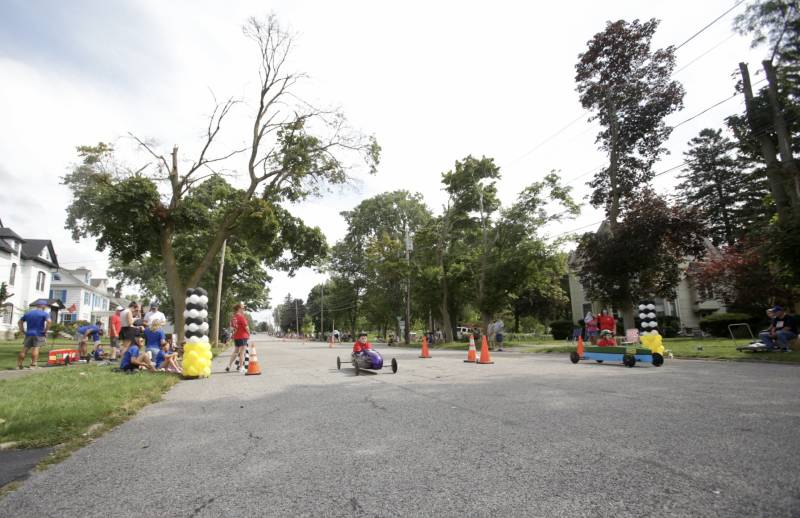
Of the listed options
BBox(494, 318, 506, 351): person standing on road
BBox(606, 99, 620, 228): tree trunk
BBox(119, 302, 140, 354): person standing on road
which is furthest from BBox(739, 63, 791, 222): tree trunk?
BBox(119, 302, 140, 354): person standing on road

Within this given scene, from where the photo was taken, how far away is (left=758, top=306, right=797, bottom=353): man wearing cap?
566 inches

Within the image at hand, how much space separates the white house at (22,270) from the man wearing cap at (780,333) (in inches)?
1594

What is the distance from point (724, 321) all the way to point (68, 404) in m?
34.3

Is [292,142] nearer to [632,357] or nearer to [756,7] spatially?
[632,357]

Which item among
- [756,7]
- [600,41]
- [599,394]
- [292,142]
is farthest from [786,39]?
[292,142]

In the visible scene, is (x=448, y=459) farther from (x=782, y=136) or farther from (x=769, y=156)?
(x=769, y=156)

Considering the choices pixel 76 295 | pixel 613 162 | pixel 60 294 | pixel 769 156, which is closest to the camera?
pixel 769 156

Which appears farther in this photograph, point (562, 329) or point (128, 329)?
point (562, 329)

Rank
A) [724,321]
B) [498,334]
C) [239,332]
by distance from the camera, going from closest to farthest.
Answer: [239,332], [498,334], [724,321]

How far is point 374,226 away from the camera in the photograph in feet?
175

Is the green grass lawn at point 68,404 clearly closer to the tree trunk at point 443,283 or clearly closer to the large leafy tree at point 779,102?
the large leafy tree at point 779,102

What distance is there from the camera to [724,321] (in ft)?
97.0

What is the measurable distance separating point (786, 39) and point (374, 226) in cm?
4058

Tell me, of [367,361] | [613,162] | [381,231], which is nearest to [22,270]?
[381,231]
